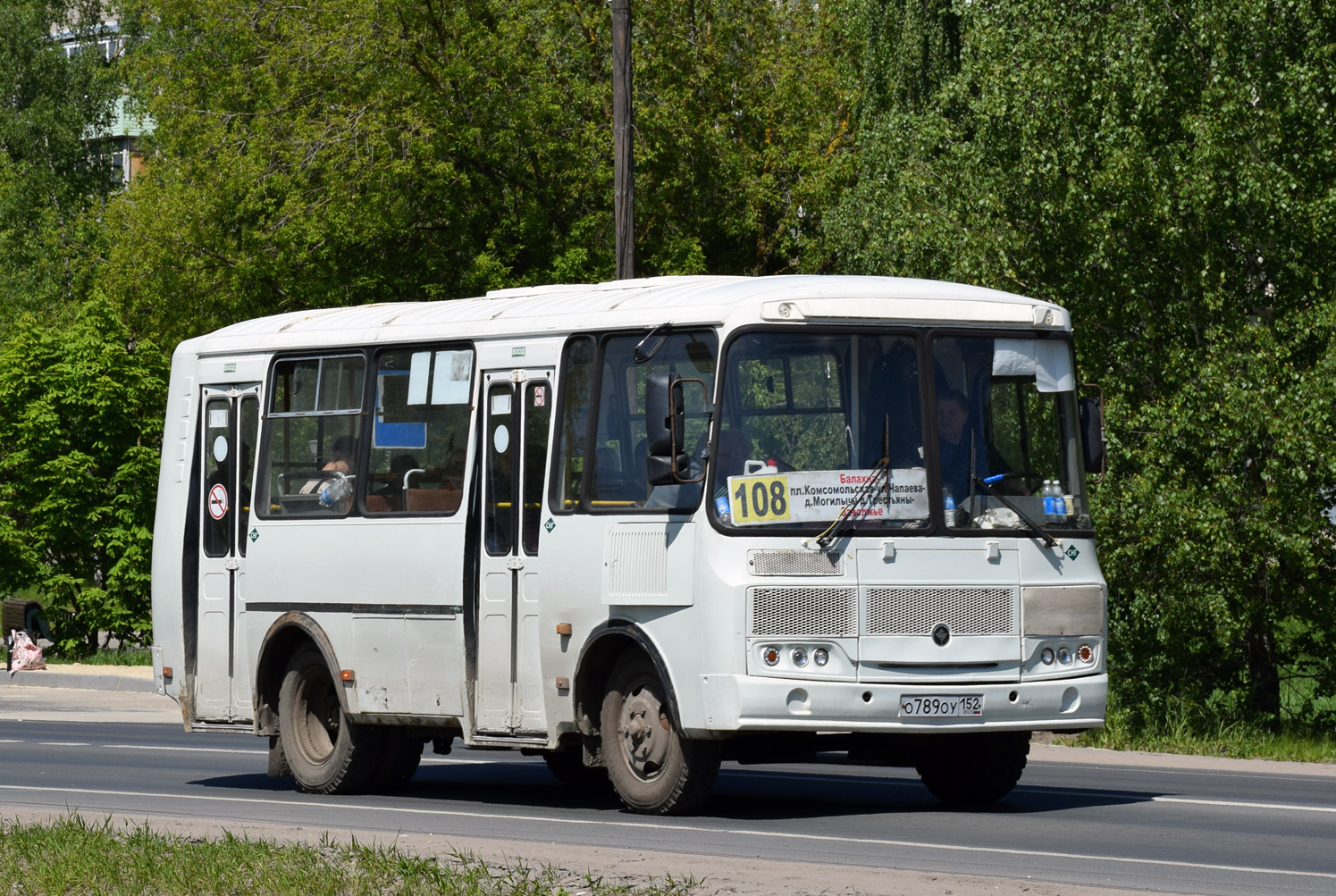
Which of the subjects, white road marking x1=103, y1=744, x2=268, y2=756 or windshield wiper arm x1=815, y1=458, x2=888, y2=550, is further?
white road marking x1=103, y1=744, x2=268, y2=756

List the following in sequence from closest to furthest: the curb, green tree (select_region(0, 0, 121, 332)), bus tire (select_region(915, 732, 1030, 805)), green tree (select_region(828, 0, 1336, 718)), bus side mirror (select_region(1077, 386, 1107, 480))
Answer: bus side mirror (select_region(1077, 386, 1107, 480)) → bus tire (select_region(915, 732, 1030, 805)) → green tree (select_region(828, 0, 1336, 718)) → the curb → green tree (select_region(0, 0, 121, 332))

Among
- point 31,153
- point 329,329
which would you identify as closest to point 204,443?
point 329,329

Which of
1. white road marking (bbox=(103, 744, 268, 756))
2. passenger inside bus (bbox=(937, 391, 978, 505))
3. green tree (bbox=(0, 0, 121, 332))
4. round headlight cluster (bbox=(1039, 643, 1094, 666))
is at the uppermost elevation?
green tree (bbox=(0, 0, 121, 332))

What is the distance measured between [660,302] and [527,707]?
8.48ft

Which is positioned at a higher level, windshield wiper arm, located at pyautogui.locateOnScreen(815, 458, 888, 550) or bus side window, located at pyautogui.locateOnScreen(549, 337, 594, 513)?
bus side window, located at pyautogui.locateOnScreen(549, 337, 594, 513)

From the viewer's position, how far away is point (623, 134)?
75.3 ft

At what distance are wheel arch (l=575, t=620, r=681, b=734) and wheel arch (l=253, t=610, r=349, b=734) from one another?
2.55 m

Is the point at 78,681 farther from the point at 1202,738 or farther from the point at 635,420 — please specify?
the point at 635,420

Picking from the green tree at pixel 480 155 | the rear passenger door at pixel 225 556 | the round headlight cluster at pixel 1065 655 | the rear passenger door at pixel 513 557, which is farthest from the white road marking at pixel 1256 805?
the green tree at pixel 480 155

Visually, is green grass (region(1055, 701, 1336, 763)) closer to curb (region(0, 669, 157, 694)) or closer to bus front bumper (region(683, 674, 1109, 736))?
bus front bumper (region(683, 674, 1109, 736))

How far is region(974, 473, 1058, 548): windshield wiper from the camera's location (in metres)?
12.0

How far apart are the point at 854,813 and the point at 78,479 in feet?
71.8

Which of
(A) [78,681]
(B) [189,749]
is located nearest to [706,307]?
(B) [189,749]

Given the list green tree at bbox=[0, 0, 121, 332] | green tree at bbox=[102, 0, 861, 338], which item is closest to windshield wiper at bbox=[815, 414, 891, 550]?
green tree at bbox=[102, 0, 861, 338]
